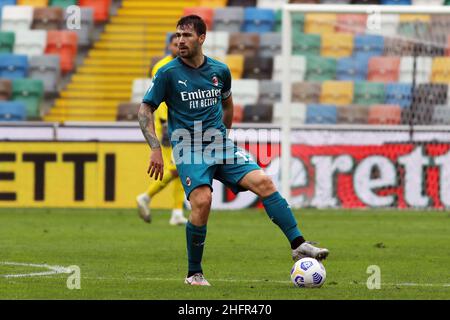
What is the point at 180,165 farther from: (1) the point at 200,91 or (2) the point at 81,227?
(2) the point at 81,227

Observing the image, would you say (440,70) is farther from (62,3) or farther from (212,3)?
(62,3)

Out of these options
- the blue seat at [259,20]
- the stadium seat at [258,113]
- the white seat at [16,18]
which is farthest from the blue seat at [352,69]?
the white seat at [16,18]

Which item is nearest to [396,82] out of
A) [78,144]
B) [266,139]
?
[266,139]

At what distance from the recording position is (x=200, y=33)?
888cm

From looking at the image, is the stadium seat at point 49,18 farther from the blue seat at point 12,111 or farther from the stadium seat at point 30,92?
the blue seat at point 12,111

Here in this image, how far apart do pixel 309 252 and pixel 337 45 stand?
1150 cm

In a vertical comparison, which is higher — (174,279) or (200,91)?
(200,91)

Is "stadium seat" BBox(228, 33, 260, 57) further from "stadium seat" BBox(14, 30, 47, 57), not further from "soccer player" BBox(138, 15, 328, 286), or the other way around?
"soccer player" BBox(138, 15, 328, 286)

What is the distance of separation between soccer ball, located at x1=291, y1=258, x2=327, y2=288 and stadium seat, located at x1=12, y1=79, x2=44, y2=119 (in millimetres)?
12746

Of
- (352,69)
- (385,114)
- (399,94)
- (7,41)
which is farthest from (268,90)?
(7,41)

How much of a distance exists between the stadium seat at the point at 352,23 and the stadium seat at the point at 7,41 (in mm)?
6462

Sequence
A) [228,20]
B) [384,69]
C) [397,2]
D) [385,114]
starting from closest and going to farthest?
[385,114] < [384,69] < [397,2] < [228,20]

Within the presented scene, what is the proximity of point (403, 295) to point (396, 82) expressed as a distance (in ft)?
Result: 36.1

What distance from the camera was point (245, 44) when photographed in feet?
70.7
